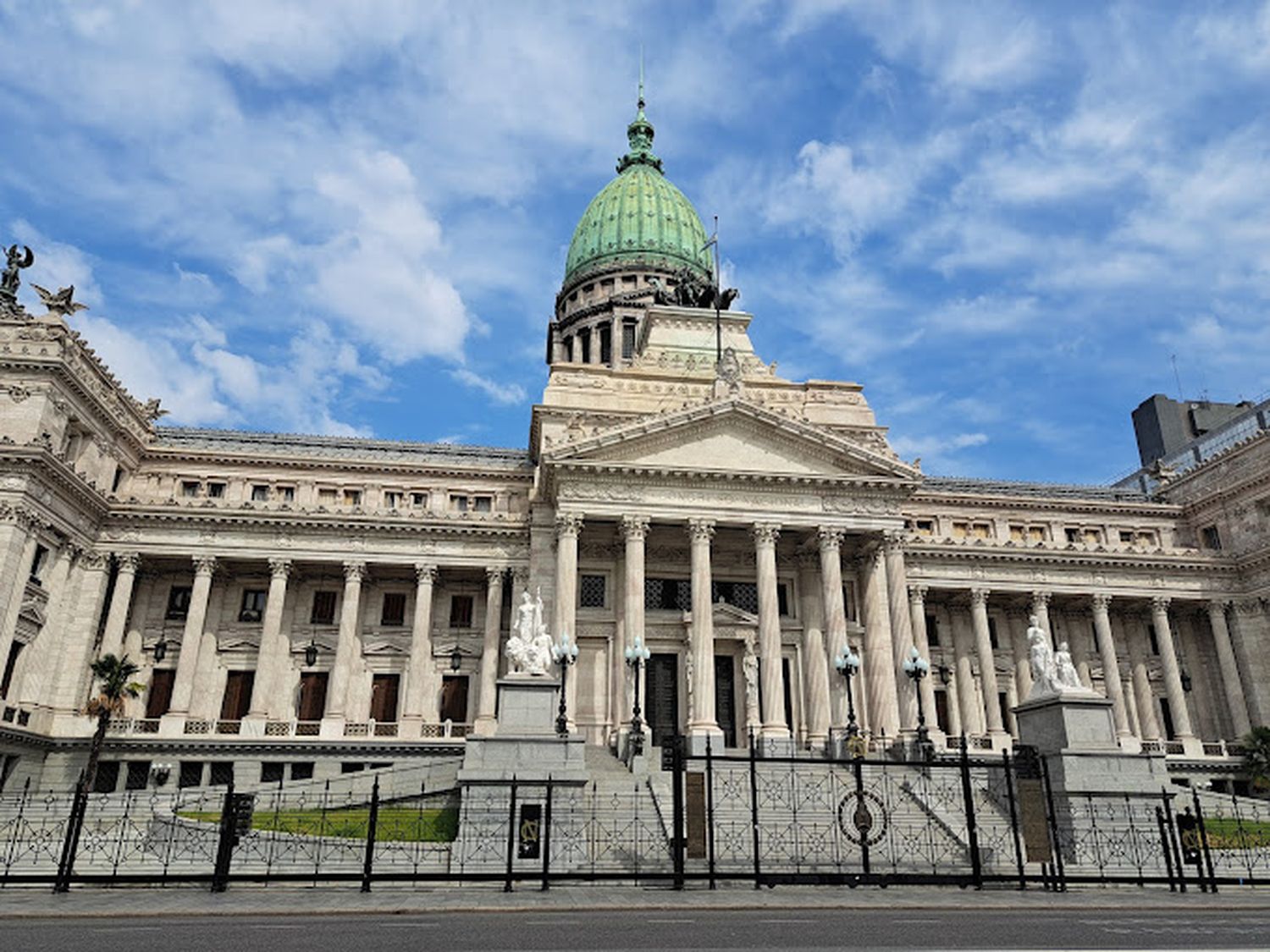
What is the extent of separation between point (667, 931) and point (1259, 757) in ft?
131

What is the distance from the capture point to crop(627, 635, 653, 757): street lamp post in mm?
30359

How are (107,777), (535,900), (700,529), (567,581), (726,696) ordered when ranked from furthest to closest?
1. (726,696)
2. (700,529)
3. (107,777)
4. (567,581)
5. (535,900)

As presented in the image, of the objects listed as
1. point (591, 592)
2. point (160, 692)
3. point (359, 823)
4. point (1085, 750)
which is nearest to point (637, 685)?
point (591, 592)

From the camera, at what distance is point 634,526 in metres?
38.2

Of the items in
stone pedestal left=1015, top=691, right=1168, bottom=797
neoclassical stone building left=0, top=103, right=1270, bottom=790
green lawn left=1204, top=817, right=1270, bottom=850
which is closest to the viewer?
stone pedestal left=1015, top=691, right=1168, bottom=797

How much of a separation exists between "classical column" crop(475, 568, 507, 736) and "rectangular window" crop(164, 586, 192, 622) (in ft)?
47.7

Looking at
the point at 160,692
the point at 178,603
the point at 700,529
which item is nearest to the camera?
the point at 700,529

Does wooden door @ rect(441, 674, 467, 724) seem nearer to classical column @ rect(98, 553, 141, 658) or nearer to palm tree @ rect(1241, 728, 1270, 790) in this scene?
classical column @ rect(98, 553, 141, 658)

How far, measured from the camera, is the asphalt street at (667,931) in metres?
10.6

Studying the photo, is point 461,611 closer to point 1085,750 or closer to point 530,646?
point 530,646

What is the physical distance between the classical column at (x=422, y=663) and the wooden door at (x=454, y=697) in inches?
14.2

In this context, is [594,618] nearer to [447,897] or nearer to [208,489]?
[208,489]

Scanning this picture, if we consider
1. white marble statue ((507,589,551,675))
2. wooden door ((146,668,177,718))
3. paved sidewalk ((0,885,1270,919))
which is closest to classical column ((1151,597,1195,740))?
paved sidewalk ((0,885,1270,919))

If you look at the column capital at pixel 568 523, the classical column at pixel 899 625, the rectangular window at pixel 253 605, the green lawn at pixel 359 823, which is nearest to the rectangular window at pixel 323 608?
the rectangular window at pixel 253 605
